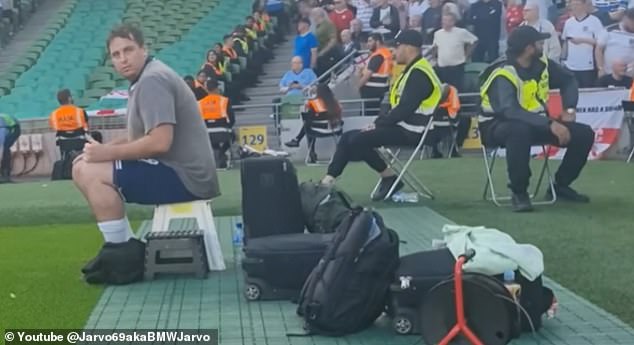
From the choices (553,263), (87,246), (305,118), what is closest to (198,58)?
(305,118)

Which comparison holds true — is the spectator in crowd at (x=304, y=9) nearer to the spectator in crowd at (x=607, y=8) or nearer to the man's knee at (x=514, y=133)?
the spectator in crowd at (x=607, y=8)

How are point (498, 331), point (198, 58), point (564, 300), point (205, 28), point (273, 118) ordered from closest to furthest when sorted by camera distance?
point (498, 331) < point (564, 300) < point (273, 118) < point (198, 58) < point (205, 28)

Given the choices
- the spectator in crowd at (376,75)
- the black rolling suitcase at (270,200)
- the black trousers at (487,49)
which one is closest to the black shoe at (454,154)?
the spectator in crowd at (376,75)

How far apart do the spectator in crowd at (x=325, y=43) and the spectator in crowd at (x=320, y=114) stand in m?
2.11

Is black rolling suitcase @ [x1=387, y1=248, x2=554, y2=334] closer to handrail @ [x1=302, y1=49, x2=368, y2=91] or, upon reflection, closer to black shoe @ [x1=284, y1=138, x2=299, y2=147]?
black shoe @ [x1=284, y1=138, x2=299, y2=147]

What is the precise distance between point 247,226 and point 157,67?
3.39 ft

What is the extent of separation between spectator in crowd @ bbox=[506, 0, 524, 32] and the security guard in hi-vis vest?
24.9ft

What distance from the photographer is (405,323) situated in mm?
4496

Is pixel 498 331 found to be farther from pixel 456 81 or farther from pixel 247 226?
pixel 456 81

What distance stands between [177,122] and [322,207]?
0.95 m

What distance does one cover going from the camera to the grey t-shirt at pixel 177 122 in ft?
19.4

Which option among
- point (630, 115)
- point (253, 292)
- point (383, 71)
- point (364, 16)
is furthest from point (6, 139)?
point (253, 292)

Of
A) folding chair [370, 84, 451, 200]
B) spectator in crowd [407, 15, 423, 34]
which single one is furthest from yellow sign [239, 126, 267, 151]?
folding chair [370, 84, 451, 200]

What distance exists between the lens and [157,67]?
6.04 metres
